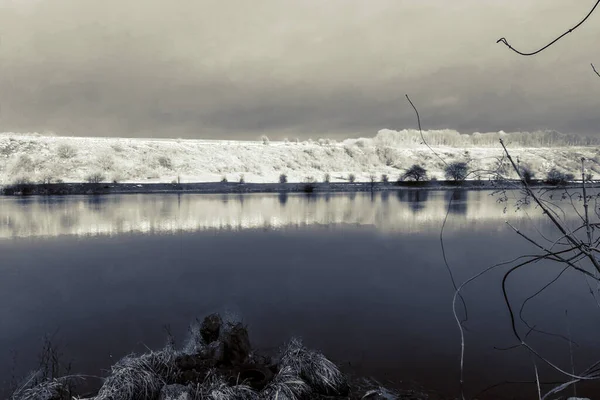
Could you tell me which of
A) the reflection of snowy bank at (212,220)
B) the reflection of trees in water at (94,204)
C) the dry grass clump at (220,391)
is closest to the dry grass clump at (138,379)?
the dry grass clump at (220,391)

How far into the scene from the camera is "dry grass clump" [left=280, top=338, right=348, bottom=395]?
23.0ft

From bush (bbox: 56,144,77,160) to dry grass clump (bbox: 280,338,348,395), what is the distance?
5068 inches

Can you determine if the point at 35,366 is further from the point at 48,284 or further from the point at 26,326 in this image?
the point at 48,284

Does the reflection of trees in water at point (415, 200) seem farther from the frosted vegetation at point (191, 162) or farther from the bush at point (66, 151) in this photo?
the bush at point (66, 151)

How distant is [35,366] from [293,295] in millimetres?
7623

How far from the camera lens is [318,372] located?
714 cm

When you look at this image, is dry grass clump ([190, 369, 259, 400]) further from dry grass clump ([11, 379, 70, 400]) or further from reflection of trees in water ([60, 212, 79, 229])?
reflection of trees in water ([60, 212, 79, 229])

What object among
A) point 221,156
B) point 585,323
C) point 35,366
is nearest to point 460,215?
point 585,323

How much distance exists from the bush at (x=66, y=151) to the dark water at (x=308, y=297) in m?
101

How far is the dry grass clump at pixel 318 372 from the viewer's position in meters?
7.02

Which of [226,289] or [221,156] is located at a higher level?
[221,156]

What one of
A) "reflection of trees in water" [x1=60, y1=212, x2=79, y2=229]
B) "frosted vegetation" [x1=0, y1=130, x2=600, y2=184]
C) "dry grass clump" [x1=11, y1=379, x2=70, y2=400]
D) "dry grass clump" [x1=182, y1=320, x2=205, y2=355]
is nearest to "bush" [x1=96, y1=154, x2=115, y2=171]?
"frosted vegetation" [x1=0, y1=130, x2=600, y2=184]

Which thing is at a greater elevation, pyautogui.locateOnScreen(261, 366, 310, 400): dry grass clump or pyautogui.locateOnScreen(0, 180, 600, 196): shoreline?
pyautogui.locateOnScreen(0, 180, 600, 196): shoreline

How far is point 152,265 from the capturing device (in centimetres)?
1886
